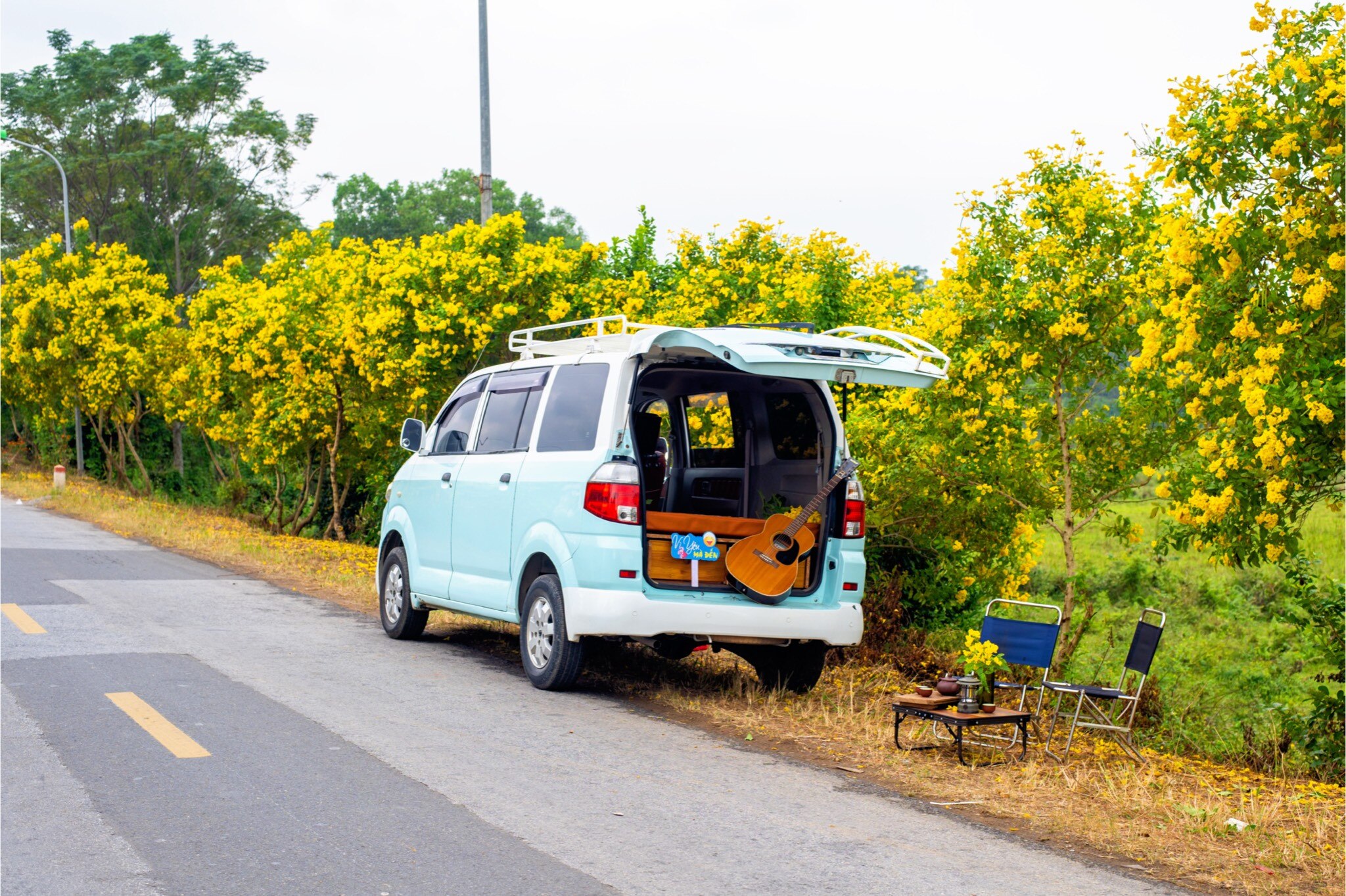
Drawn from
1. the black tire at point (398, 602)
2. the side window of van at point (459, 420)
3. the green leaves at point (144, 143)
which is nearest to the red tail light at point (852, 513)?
the side window of van at point (459, 420)

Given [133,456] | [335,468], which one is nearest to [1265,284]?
[335,468]

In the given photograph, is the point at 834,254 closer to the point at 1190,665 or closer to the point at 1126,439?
the point at 1126,439

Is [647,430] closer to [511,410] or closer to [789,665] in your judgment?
[511,410]

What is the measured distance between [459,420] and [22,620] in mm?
4122

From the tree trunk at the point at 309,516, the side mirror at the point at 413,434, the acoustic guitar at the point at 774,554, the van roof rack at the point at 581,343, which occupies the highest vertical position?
the van roof rack at the point at 581,343

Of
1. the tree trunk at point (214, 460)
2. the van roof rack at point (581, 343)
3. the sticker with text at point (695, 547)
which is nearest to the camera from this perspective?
the sticker with text at point (695, 547)

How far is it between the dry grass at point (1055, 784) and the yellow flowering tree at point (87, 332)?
24494 mm

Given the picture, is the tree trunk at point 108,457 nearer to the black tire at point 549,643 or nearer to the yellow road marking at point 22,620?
the yellow road marking at point 22,620

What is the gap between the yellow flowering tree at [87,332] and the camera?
3328cm

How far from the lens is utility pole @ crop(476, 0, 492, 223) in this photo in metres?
18.4

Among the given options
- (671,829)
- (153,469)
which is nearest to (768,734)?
(671,829)

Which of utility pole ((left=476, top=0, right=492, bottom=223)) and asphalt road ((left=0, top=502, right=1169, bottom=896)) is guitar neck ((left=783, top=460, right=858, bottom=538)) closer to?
asphalt road ((left=0, top=502, right=1169, bottom=896))

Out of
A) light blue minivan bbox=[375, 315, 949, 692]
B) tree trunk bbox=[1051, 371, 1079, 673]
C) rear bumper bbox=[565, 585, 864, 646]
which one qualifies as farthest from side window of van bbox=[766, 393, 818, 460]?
tree trunk bbox=[1051, 371, 1079, 673]

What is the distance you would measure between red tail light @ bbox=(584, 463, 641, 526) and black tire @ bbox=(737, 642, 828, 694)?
142cm
